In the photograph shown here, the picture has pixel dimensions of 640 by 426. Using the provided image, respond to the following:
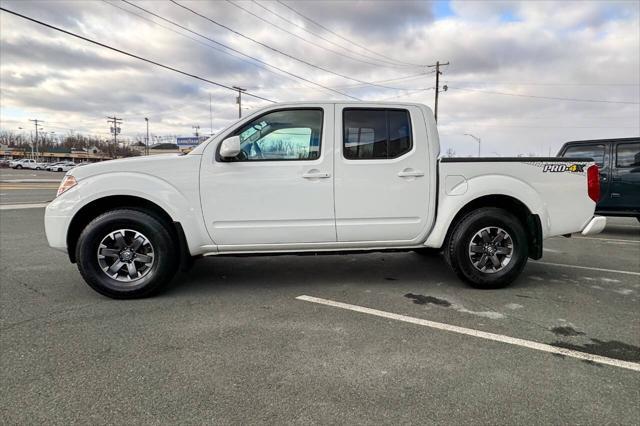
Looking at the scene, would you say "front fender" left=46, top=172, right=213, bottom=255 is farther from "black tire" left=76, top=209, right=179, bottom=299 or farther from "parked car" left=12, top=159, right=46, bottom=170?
"parked car" left=12, top=159, right=46, bottom=170

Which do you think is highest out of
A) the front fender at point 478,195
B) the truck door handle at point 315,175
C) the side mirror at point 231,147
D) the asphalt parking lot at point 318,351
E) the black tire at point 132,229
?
the side mirror at point 231,147

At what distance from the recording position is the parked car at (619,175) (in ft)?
27.5

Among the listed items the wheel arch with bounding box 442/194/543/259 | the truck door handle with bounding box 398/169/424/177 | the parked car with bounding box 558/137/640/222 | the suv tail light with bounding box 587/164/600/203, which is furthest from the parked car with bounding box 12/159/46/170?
the suv tail light with bounding box 587/164/600/203

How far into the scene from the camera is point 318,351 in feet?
9.71

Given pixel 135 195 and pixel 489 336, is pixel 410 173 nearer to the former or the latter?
pixel 489 336

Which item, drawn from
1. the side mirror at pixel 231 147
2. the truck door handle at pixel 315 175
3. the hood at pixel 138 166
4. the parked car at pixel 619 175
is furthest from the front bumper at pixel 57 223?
the parked car at pixel 619 175

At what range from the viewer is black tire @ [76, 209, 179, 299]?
3.95m

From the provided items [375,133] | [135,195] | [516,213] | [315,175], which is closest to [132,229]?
[135,195]

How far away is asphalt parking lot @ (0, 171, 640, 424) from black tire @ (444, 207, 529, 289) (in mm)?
193

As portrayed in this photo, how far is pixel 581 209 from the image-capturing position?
14.8ft

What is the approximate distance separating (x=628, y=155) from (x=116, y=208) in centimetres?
963

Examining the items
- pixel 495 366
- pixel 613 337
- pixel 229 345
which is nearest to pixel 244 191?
pixel 229 345

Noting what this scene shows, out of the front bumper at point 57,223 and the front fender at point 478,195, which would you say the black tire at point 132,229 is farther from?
the front fender at point 478,195

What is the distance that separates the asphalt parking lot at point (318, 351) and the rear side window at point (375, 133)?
150 cm
